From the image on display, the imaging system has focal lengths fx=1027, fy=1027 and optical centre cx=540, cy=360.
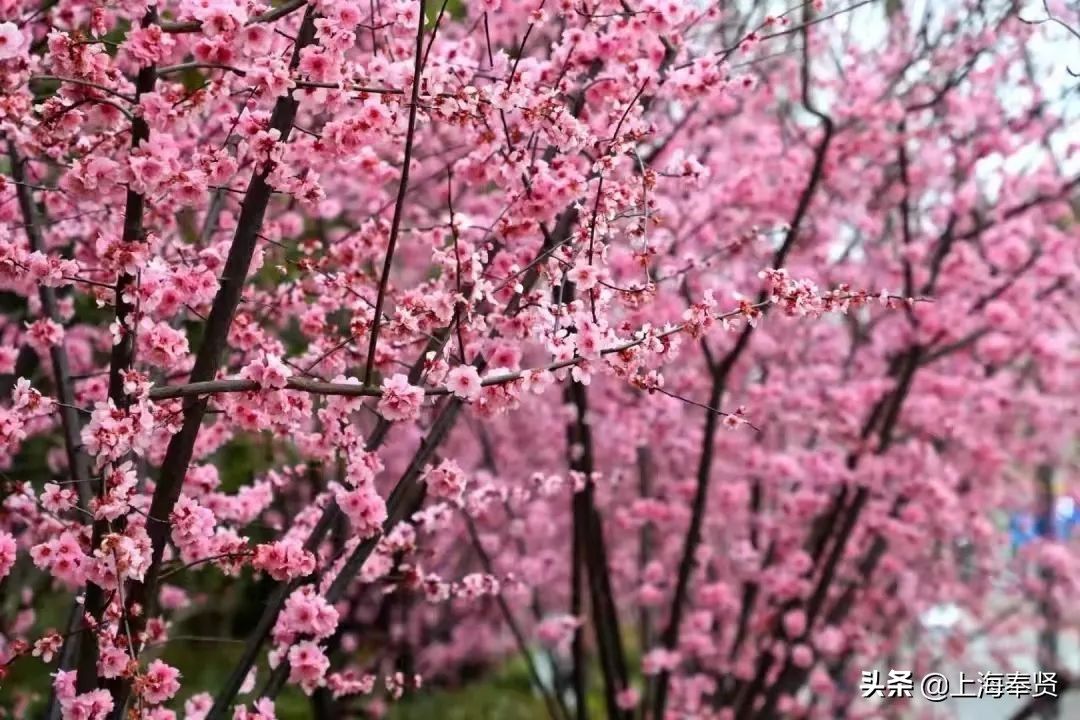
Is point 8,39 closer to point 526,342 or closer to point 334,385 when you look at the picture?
point 334,385

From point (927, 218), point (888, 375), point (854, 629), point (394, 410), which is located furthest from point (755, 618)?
point (394, 410)

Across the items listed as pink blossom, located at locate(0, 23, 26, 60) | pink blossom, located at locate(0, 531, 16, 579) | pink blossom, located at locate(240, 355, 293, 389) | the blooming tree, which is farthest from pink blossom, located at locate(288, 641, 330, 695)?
pink blossom, located at locate(0, 23, 26, 60)

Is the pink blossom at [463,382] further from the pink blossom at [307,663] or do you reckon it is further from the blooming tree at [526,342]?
the pink blossom at [307,663]

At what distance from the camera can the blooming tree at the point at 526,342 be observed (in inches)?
92.7

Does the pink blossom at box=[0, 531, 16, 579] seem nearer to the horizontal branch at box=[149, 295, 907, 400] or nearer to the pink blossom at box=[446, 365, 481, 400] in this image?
the horizontal branch at box=[149, 295, 907, 400]

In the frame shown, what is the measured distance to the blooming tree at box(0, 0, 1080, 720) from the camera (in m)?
2.36

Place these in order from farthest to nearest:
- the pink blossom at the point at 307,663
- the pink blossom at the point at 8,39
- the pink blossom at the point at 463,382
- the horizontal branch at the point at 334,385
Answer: the pink blossom at the point at 307,663, the pink blossom at the point at 463,382, the horizontal branch at the point at 334,385, the pink blossom at the point at 8,39

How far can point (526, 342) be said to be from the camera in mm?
2898

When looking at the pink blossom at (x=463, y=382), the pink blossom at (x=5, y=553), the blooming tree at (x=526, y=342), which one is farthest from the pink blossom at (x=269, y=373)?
the pink blossom at (x=5, y=553)

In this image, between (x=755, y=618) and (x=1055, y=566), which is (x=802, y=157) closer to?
(x=755, y=618)

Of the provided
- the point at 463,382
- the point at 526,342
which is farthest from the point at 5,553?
the point at 526,342

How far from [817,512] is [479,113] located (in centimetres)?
388

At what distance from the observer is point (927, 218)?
20.1 feet

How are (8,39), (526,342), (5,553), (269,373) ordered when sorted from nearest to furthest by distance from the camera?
(8,39) → (269,373) → (5,553) → (526,342)
